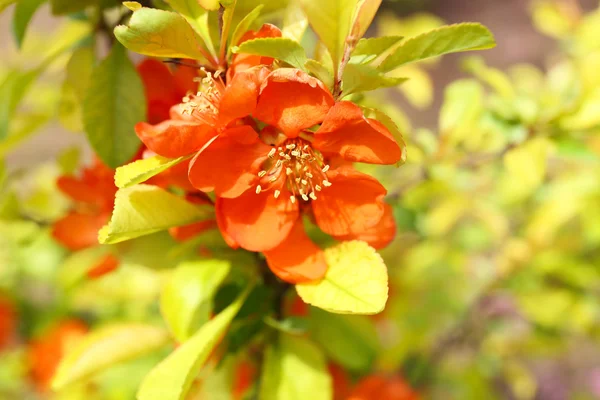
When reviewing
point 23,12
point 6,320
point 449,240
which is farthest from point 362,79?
point 6,320

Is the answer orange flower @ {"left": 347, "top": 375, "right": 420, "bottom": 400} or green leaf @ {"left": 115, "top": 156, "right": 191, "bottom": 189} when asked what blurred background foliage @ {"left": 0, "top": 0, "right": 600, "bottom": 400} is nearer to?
orange flower @ {"left": 347, "top": 375, "right": 420, "bottom": 400}

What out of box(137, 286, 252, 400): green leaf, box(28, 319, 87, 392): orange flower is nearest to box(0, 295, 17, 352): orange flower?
box(28, 319, 87, 392): orange flower

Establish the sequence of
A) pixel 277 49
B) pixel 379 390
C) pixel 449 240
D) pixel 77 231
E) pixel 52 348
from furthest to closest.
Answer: pixel 449 240 < pixel 52 348 < pixel 379 390 < pixel 77 231 < pixel 277 49

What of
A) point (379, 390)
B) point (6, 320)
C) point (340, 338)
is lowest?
point (6, 320)

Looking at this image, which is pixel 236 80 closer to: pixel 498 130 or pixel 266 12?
pixel 266 12

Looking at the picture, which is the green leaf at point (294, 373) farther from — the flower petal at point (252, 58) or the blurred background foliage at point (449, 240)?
the flower petal at point (252, 58)

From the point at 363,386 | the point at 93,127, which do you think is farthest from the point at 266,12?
the point at 363,386

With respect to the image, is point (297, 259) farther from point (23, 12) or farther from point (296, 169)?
point (23, 12)
